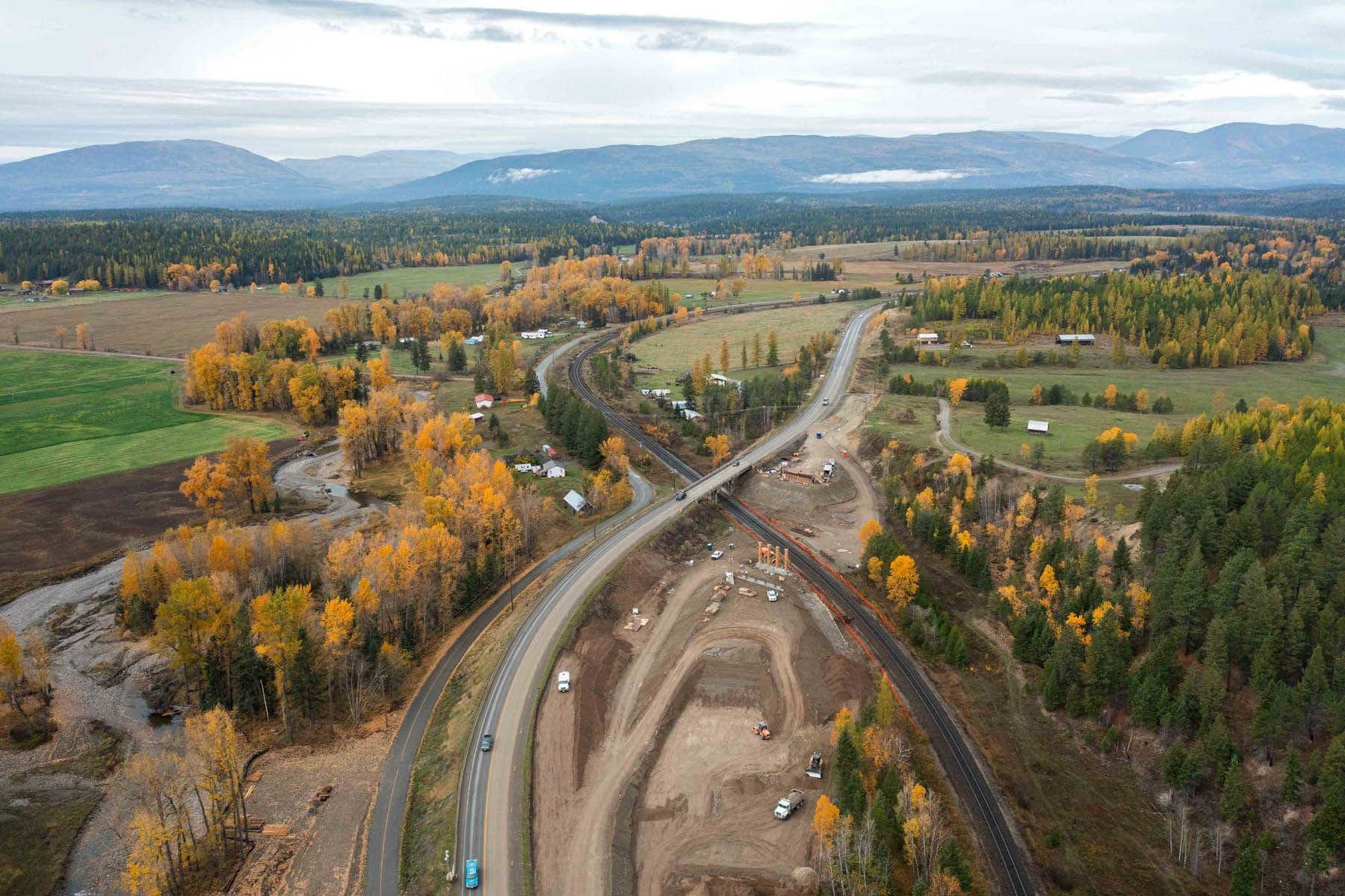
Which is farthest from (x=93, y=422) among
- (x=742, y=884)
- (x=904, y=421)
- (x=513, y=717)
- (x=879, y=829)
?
(x=879, y=829)

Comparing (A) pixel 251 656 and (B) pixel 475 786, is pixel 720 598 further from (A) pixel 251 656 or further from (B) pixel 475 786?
(A) pixel 251 656

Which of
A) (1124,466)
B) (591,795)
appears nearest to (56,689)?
(591,795)

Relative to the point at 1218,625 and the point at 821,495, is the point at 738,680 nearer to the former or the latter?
the point at 1218,625

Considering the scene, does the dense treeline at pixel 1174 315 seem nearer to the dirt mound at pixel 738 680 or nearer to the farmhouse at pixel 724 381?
the farmhouse at pixel 724 381

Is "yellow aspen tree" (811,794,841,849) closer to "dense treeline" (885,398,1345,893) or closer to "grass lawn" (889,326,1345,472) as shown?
"dense treeline" (885,398,1345,893)

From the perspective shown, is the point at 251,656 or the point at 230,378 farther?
the point at 230,378
